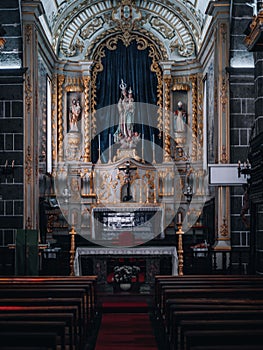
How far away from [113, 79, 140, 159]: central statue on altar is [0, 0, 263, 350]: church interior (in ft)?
0.11

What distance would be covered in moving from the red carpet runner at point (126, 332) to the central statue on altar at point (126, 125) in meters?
10.3

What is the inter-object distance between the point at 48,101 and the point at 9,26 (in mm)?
4652

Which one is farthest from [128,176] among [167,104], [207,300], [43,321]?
[43,321]

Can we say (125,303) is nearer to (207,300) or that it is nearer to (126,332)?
(126,332)

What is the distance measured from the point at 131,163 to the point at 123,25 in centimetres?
447

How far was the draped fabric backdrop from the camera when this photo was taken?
22500 millimetres

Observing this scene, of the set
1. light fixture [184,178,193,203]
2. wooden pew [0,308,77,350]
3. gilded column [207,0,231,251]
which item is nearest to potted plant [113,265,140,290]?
gilded column [207,0,231,251]

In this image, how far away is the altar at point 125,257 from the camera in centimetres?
1471

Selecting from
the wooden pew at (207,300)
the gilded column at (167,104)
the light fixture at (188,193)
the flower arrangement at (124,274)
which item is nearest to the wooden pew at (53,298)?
the wooden pew at (207,300)

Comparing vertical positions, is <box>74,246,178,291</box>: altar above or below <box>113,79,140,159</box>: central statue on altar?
below

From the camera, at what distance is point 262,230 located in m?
12.5

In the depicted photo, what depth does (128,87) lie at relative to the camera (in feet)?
74.2

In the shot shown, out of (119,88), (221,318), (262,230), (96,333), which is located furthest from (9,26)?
(221,318)

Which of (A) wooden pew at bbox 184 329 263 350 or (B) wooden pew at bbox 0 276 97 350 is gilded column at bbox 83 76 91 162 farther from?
(A) wooden pew at bbox 184 329 263 350
